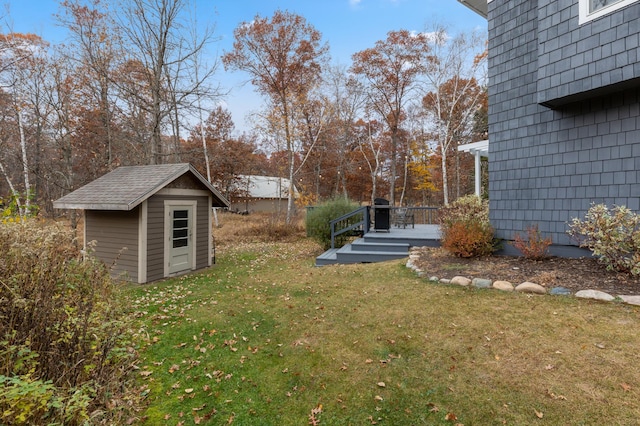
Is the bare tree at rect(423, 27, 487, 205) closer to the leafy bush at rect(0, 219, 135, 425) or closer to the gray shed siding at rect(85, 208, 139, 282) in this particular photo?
the gray shed siding at rect(85, 208, 139, 282)

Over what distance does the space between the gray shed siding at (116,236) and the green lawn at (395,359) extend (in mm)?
2166

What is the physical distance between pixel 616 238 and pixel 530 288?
1.51 metres

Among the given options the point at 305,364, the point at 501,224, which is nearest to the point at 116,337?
the point at 305,364

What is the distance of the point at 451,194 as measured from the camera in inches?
1035

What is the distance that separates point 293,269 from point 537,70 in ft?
22.2

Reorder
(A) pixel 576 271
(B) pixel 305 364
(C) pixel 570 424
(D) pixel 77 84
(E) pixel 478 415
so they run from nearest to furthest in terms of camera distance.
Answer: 1. (C) pixel 570 424
2. (E) pixel 478 415
3. (B) pixel 305 364
4. (A) pixel 576 271
5. (D) pixel 77 84

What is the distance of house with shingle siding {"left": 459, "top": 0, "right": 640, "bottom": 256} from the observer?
501 centimetres

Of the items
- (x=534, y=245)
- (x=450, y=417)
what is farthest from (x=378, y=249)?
(x=450, y=417)

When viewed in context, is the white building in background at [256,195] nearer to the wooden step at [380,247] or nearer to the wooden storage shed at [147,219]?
the wooden storage shed at [147,219]

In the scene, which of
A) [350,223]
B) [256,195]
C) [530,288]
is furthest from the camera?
[256,195]

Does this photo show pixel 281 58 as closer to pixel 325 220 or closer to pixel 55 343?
pixel 325 220

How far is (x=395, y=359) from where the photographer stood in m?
3.44

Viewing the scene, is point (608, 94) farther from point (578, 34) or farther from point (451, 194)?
point (451, 194)

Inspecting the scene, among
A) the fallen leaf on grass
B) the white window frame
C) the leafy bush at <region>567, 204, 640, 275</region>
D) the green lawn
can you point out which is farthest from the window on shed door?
the white window frame
